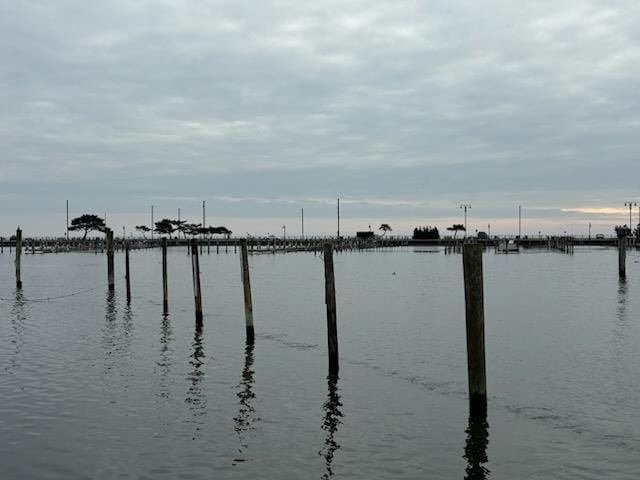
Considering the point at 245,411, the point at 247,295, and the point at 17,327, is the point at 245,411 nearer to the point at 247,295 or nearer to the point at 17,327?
the point at 247,295

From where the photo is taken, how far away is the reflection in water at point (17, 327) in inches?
682

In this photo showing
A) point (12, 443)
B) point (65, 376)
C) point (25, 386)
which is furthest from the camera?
point (65, 376)

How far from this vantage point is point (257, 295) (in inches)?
1532

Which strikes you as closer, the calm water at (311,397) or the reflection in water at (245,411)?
the calm water at (311,397)

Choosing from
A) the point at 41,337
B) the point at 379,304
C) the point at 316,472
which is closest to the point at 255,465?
the point at 316,472

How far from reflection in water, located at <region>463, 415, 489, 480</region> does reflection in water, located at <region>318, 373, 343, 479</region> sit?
207cm

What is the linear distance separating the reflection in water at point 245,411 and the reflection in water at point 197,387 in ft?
2.36

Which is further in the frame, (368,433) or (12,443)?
(368,433)

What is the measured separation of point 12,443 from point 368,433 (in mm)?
5873

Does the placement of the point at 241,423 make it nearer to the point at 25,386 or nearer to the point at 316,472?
the point at 316,472

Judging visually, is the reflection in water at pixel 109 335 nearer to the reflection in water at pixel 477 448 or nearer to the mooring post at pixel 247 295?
the mooring post at pixel 247 295

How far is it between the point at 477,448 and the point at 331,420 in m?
2.82

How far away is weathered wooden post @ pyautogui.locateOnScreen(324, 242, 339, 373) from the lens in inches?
630

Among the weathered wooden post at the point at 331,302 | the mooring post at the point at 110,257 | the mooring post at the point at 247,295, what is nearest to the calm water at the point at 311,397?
the weathered wooden post at the point at 331,302
